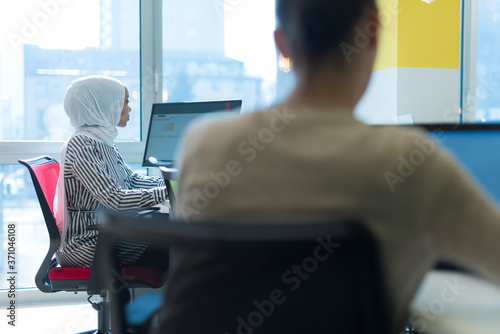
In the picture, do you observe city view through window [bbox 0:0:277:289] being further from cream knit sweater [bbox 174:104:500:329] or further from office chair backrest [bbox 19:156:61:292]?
cream knit sweater [bbox 174:104:500:329]

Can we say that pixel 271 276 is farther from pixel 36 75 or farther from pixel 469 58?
pixel 469 58

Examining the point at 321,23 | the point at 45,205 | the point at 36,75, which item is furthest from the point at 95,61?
the point at 321,23

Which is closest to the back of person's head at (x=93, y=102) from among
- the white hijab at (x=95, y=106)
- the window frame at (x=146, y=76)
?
the white hijab at (x=95, y=106)

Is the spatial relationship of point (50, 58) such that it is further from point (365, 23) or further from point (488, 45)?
point (488, 45)

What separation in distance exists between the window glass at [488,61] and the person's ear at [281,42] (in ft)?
11.1

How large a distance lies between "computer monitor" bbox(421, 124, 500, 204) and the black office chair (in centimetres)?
62

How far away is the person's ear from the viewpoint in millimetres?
684

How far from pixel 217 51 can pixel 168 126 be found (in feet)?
3.19

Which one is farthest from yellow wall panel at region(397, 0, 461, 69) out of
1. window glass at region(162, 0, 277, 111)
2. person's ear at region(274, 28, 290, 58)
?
person's ear at region(274, 28, 290, 58)

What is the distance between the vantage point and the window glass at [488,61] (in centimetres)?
363

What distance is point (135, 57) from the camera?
10.7 ft

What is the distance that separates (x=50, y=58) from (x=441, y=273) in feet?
9.45

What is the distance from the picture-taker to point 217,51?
11.1ft

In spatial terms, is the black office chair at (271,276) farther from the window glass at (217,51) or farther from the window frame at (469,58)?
the window frame at (469,58)
